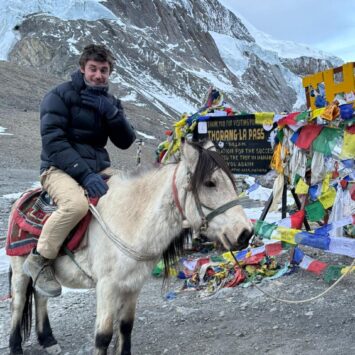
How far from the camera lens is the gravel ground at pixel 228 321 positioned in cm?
457

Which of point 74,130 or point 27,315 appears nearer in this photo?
point 74,130

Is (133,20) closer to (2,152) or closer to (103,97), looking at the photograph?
(2,152)

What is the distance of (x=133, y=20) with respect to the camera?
113625 mm

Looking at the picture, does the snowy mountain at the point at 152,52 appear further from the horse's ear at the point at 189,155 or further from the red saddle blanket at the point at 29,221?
the horse's ear at the point at 189,155

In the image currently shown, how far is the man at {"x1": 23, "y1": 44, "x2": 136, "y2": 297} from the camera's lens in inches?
155

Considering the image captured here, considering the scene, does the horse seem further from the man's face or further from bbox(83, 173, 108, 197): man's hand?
the man's face

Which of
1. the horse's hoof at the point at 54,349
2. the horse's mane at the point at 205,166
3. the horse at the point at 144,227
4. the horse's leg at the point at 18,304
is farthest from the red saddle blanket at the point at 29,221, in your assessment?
the horse's mane at the point at 205,166

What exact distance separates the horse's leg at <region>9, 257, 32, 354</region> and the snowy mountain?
4933 cm

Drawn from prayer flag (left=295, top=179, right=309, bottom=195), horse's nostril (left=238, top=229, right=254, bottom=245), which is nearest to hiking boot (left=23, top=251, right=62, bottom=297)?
horse's nostril (left=238, top=229, right=254, bottom=245)

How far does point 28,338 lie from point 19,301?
1.60 ft

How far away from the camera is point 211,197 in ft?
10.8

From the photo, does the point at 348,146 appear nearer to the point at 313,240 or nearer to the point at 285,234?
the point at 313,240

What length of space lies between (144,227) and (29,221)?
4.34 ft

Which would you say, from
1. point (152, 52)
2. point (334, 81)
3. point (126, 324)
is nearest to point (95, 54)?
point (126, 324)
